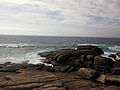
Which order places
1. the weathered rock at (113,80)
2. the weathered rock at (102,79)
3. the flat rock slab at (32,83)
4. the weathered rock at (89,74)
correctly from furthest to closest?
1. the weathered rock at (89,74)
2. the weathered rock at (102,79)
3. the weathered rock at (113,80)
4. the flat rock slab at (32,83)

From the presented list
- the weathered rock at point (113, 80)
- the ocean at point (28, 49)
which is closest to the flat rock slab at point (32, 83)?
the weathered rock at point (113, 80)

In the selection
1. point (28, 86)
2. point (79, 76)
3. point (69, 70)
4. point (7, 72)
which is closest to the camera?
point (28, 86)

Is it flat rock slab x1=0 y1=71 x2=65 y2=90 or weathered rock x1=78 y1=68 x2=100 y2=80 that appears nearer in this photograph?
flat rock slab x1=0 y1=71 x2=65 y2=90

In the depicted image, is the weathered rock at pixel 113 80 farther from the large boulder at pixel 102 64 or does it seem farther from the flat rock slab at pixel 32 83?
the large boulder at pixel 102 64

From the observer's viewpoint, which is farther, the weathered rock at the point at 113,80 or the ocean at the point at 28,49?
the ocean at the point at 28,49

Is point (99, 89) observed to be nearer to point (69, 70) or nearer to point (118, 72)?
point (118, 72)

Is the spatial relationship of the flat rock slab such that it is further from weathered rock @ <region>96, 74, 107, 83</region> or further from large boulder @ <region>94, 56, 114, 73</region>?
large boulder @ <region>94, 56, 114, 73</region>

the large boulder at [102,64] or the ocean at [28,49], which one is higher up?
the large boulder at [102,64]

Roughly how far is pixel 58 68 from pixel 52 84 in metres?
9.50

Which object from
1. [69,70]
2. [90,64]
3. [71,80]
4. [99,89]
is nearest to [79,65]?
[90,64]

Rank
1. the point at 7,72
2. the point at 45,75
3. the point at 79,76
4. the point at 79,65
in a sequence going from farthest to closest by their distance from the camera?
the point at 79,65, the point at 7,72, the point at 79,76, the point at 45,75

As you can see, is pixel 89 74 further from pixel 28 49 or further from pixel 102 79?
pixel 28 49

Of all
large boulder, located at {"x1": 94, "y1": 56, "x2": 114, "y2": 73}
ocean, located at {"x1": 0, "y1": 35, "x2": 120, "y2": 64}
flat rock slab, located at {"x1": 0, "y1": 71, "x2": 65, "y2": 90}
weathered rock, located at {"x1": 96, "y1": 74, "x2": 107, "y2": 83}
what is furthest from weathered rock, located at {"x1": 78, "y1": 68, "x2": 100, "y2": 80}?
ocean, located at {"x1": 0, "y1": 35, "x2": 120, "y2": 64}

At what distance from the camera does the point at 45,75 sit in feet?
63.9
